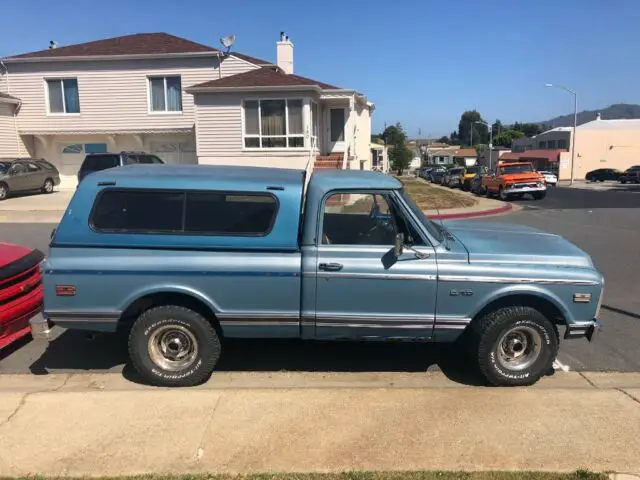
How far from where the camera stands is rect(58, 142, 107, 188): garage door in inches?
1006

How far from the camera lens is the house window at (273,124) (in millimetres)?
21562

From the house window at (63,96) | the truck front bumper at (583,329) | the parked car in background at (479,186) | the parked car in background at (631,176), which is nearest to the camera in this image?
the truck front bumper at (583,329)

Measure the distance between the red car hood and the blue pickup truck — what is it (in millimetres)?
1037

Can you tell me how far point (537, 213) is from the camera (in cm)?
1909


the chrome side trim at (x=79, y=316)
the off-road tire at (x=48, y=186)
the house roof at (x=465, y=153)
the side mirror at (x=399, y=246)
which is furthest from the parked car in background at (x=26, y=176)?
the house roof at (x=465, y=153)

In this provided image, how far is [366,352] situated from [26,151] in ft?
82.7

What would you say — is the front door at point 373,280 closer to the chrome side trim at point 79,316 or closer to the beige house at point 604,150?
the chrome side trim at point 79,316

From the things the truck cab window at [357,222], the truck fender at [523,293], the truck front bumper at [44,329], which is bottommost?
the truck front bumper at [44,329]

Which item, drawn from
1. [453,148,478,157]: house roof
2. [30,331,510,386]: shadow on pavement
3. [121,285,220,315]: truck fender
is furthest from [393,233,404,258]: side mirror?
[453,148,478,157]: house roof

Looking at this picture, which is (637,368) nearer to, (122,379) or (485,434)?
(485,434)

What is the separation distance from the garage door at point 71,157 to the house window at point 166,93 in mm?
3503

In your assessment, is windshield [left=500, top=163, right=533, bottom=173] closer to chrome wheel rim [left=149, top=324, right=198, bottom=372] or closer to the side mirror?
the side mirror

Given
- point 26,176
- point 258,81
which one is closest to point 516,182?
point 258,81

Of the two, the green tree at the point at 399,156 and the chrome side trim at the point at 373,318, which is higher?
the green tree at the point at 399,156
